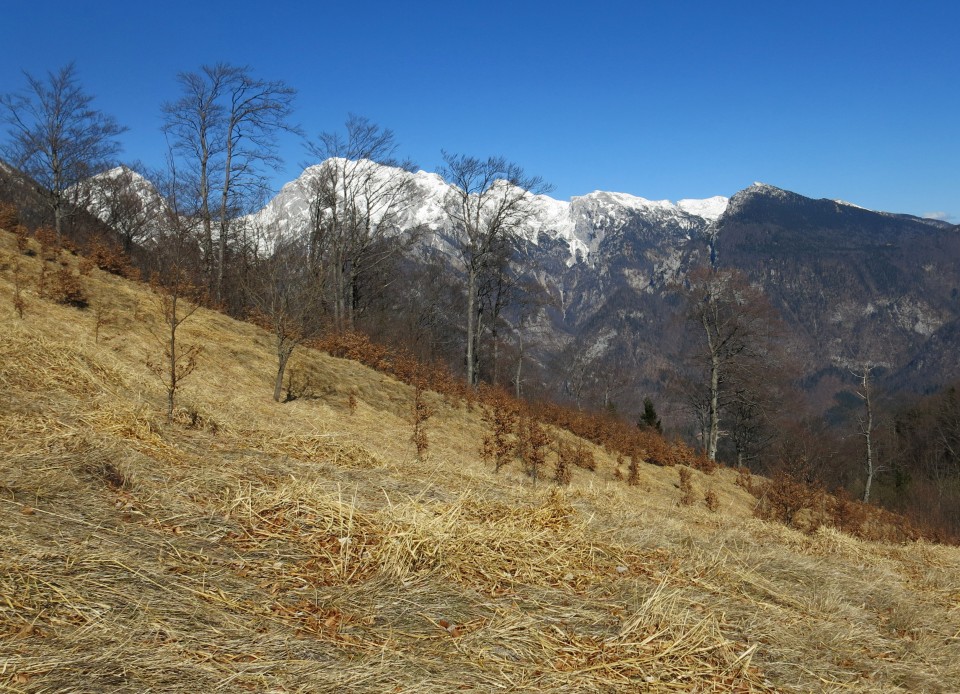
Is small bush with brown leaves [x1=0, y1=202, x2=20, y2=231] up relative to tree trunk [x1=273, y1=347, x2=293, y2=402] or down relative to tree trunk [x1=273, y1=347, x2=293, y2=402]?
up

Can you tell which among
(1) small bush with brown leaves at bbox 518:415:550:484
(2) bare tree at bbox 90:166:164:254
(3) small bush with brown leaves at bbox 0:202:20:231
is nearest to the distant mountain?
(2) bare tree at bbox 90:166:164:254

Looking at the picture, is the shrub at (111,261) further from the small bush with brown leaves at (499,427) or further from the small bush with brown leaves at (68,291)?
the small bush with brown leaves at (499,427)

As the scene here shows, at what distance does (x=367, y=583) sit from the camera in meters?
3.58

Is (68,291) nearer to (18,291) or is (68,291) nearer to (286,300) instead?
(18,291)

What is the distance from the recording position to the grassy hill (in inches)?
107

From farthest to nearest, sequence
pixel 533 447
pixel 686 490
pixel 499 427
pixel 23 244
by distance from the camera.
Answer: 1. pixel 686 490
2. pixel 23 244
3. pixel 499 427
4. pixel 533 447

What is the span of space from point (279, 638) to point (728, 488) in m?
18.4

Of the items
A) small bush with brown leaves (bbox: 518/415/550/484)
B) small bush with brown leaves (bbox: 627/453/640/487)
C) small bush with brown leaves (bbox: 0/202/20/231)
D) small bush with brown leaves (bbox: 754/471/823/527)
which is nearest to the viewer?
small bush with brown leaves (bbox: 754/471/823/527)

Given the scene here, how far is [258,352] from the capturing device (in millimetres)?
15062

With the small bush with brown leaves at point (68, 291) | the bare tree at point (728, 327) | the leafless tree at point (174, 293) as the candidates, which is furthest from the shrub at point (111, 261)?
the bare tree at point (728, 327)

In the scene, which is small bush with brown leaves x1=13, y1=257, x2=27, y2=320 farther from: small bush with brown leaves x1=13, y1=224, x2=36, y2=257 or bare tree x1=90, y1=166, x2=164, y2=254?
bare tree x1=90, y1=166, x2=164, y2=254

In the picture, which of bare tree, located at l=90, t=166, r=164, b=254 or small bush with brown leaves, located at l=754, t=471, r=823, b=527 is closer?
small bush with brown leaves, located at l=754, t=471, r=823, b=527

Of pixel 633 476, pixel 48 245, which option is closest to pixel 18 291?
pixel 48 245

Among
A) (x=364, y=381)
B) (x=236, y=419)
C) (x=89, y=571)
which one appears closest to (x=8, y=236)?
(x=364, y=381)
